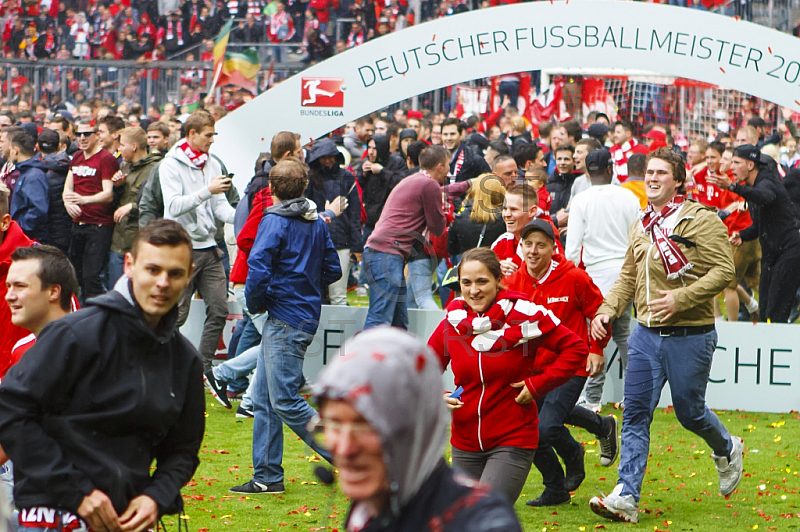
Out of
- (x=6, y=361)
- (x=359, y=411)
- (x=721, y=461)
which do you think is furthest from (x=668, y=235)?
(x=359, y=411)

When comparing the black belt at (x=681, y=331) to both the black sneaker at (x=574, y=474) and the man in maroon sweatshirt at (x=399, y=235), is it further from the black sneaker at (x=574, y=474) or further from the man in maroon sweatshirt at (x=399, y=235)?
the man in maroon sweatshirt at (x=399, y=235)

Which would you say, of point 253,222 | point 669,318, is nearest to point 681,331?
point 669,318

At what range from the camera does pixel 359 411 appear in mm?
2033

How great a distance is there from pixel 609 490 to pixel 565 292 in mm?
1425

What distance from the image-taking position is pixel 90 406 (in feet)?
10.7

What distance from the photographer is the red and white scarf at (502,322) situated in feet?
16.2

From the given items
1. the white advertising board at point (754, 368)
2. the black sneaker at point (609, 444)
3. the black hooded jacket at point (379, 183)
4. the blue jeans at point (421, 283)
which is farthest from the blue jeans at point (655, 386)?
the black hooded jacket at point (379, 183)

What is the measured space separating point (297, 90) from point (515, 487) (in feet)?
19.9

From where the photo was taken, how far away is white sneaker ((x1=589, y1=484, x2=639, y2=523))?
19.9 feet

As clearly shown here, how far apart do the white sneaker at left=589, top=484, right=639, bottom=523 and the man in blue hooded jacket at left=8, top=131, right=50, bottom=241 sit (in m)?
6.97

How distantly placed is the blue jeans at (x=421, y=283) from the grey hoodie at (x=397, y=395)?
7.95 metres

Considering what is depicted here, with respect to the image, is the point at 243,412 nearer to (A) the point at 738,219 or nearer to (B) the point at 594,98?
(A) the point at 738,219

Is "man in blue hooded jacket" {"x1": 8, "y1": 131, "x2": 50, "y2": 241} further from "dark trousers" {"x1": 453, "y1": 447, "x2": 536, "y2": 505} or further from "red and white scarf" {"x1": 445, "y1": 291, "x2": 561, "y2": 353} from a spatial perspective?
"dark trousers" {"x1": 453, "y1": 447, "x2": 536, "y2": 505}

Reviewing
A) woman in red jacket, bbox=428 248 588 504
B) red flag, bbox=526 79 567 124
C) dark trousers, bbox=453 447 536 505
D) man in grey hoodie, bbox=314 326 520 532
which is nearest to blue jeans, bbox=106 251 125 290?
woman in red jacket, bbox=428 248 588 504
